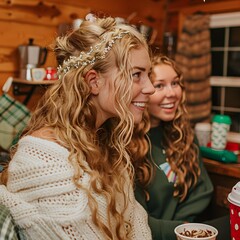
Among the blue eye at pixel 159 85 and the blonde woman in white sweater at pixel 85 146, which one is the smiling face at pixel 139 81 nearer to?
the blonde woman in white sweater at pixel 85 146

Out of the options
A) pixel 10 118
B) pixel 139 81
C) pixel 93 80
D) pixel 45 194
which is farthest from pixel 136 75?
pixel 10 118

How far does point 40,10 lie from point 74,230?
5.49ft

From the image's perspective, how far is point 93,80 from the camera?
1.43 meters

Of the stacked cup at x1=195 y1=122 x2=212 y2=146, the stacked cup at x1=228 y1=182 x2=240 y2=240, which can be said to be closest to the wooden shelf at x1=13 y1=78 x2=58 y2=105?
the stacked cup at x1=195 y1=122 x2=212 y2=146

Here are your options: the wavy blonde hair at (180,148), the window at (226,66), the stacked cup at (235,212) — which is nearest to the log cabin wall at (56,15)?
the window at (226,66)

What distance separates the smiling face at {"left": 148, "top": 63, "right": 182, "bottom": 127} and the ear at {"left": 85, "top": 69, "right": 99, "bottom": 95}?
637 mm

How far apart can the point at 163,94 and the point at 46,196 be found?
967 millimetres

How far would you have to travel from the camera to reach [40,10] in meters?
2.51

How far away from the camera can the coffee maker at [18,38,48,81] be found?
7.57ft

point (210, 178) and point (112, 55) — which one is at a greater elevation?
point (112, 55)

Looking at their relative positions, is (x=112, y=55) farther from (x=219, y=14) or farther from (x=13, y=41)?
(x=219, y=14)

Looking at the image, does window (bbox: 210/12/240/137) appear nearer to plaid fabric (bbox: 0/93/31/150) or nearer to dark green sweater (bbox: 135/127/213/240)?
dark green sweater (bbox: 135/127/213/240)

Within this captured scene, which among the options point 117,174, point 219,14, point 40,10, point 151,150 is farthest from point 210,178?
point 40,10

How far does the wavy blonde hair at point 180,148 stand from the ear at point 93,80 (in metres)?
0.67
